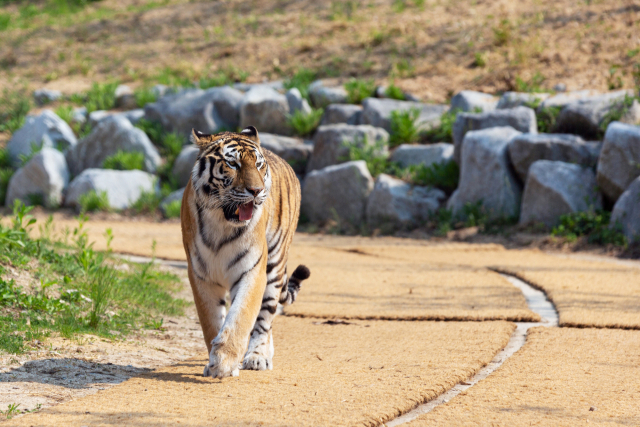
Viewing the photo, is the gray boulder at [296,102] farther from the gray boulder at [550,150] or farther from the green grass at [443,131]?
the gray boulder at [550,150]

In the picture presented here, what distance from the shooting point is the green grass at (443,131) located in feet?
36.4

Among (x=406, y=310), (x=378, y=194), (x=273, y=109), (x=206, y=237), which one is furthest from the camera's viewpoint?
(x=273, y=109)

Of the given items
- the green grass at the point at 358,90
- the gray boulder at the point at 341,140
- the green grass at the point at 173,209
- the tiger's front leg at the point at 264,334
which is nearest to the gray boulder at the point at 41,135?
the green grass at the point at 173,209

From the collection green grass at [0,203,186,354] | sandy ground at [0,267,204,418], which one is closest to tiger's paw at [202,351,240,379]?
sandy ground at [0,267,204,418]

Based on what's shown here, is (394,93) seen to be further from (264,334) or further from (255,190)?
(255,190)

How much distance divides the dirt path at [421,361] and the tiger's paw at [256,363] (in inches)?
3.8

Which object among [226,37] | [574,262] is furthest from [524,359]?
[226,37]

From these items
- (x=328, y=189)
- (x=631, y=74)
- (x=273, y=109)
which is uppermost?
(x=631, y=74)

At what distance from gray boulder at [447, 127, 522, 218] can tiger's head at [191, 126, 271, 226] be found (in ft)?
21.0

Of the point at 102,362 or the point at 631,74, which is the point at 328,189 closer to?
the point at 631,74

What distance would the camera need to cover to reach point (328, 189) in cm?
1064

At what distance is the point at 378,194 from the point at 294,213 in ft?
17.8

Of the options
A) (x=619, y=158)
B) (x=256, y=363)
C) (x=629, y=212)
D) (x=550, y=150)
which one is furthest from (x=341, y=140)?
(x=256, y=363)

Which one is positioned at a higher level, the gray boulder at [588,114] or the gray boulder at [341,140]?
the gray boulder at [588,114]
